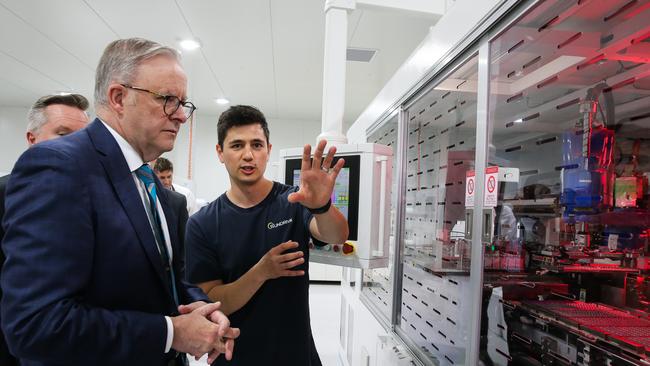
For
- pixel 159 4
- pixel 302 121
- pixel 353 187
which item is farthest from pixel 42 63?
pixel 353 187

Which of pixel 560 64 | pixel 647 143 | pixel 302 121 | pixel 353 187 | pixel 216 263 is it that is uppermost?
pixel 302 121

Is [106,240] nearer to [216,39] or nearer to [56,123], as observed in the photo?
[56,123]

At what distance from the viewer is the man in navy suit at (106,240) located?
746mm

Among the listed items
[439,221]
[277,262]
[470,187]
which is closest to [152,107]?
[277,262]

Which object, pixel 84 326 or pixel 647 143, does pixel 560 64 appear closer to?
pixel 647 143

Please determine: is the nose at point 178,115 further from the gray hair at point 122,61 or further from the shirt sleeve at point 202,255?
the shirt sleeve at point 202,255

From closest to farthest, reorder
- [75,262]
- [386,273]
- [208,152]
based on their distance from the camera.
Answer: [75,262], [386,273], [208,152]

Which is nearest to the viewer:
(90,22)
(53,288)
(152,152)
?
(53,288)

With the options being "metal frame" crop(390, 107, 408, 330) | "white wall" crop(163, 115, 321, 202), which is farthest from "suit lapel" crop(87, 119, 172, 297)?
"white wall" crop(163, 115, 321, 202)

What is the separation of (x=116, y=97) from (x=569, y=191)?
5.42 feet

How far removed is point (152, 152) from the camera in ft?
3.48

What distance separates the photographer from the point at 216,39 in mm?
4074

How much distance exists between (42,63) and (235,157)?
4983mm

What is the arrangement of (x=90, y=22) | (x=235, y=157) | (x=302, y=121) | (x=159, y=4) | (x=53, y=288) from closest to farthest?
(x=53, y=288)
(x=235, y=157)
(x=159, y=4)
(x=90, y=22)
(x=302, y=121)
